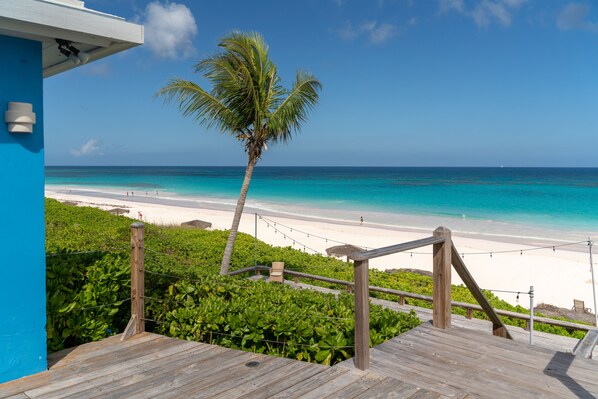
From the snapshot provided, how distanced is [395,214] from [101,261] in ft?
126

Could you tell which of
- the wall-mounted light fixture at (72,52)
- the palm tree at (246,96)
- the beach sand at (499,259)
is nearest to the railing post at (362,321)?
the wall-mounted light fixture at (72,52)

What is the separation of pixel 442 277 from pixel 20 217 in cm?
414

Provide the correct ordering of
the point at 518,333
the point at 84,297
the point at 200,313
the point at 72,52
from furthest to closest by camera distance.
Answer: the point at 518,333 < the point at 200,313 < the point at 84,297 < the point at 72,52

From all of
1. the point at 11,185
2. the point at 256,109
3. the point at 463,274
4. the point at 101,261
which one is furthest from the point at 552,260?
the point at 11,185

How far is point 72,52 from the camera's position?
393 cm

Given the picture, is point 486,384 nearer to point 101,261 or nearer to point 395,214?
point 101,261

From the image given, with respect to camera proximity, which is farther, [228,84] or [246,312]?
[228,84]

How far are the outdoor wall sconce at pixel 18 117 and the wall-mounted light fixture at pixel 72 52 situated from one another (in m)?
0.64

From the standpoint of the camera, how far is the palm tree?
10367 millimetres

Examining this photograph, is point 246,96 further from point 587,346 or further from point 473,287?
point 587,346

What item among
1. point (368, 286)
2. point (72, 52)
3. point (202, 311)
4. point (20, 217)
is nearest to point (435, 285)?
point (368, 286)

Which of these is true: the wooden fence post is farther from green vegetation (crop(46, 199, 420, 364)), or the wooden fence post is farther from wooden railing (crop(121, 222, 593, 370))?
green vegetation (crop(46, 199, 420, 364))

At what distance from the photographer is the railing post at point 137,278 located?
4.79m

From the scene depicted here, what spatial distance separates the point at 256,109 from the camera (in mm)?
10469
